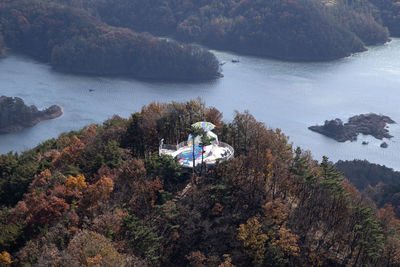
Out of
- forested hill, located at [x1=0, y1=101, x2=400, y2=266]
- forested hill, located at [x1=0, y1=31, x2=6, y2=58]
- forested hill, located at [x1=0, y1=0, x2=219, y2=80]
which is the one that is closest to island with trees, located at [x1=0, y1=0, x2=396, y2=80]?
forested hill, located at [x1=0, y1=0, x2=219, y2=80]

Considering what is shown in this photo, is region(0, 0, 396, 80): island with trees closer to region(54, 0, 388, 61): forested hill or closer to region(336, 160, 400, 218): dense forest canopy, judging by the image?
region(54, 0, 388, 61): forested hill

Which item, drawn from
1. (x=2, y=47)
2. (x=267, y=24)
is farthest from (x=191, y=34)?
(x=2, y=47)

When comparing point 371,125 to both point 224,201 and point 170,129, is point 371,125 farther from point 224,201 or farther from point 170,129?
point 224,201

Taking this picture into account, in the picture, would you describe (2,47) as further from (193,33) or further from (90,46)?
(193,33)

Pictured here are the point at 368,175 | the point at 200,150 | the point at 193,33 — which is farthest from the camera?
the point at 193,33

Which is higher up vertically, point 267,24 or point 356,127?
point 267,24

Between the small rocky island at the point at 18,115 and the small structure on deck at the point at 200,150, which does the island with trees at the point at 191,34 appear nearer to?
the small rocky island at the point at 18,115

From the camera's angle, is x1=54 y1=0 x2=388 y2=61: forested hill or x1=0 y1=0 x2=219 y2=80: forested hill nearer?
x1=0 y1=0 x2=219 y2=80: forested hill
